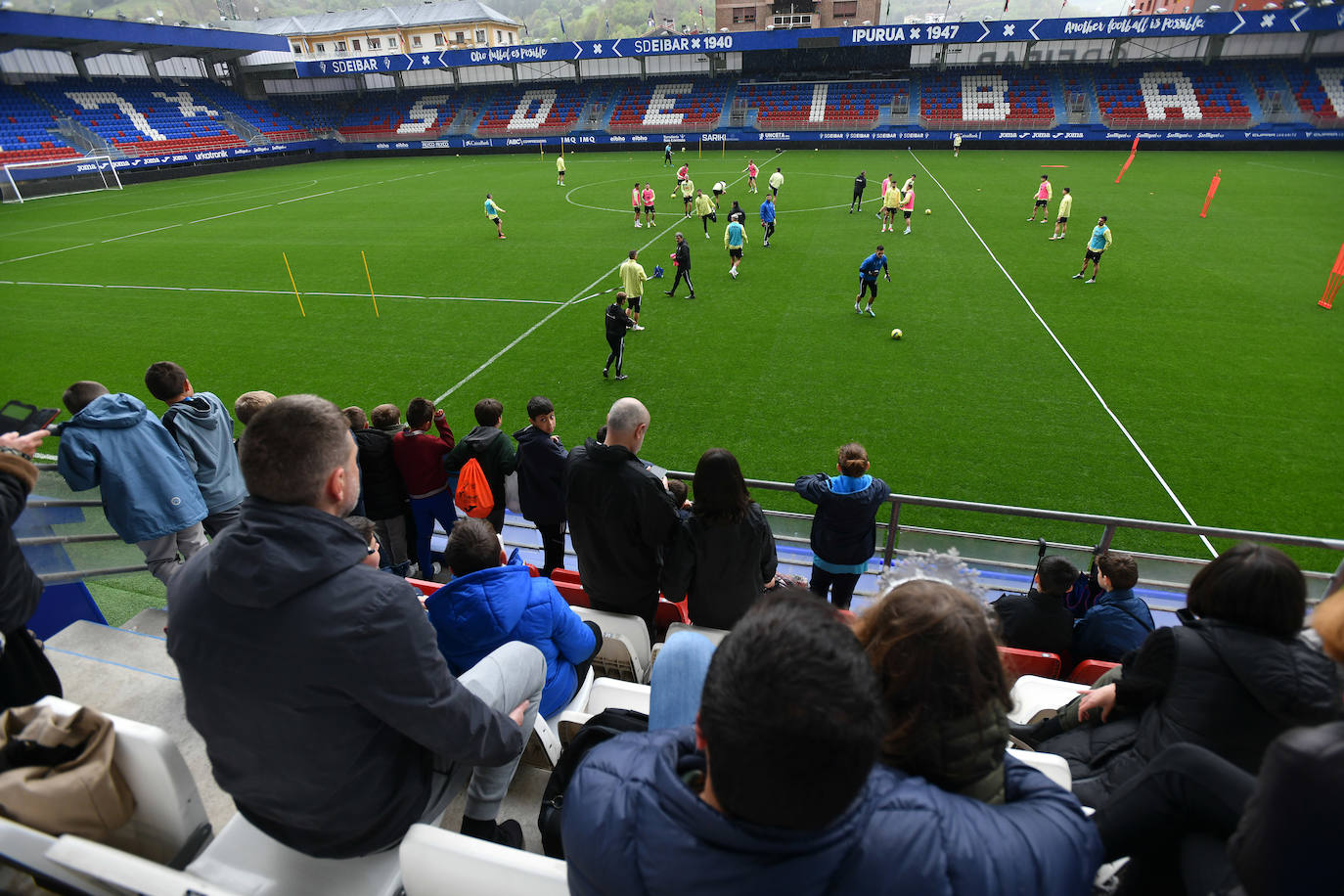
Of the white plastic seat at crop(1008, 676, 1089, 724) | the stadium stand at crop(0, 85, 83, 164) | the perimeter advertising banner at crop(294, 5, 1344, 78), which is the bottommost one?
the white plastic seat at crop(1008, 676, 1089, 724)

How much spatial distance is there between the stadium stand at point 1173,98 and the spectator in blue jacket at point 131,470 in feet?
157

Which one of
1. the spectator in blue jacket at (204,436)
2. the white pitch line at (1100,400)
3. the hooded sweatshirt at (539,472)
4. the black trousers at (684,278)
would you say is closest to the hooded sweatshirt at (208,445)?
the spectator in blue jacket at (204,436)

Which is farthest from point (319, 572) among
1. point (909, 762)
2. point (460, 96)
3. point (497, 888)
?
point (460, 96)

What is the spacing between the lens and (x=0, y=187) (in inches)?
1264

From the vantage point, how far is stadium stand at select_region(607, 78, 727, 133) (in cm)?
4622

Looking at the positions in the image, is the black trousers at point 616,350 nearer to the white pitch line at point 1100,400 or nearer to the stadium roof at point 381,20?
the white pitch line at point 1100,400

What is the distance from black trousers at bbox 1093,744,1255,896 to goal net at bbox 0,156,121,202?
A: 4707cm

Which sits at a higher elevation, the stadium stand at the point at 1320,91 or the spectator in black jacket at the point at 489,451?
the stadium stand at the point at 1320,91

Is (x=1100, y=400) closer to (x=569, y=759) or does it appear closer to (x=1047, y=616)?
(x=1047, y=616)

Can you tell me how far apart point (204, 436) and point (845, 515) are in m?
5.25

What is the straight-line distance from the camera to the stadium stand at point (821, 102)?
1711 inches

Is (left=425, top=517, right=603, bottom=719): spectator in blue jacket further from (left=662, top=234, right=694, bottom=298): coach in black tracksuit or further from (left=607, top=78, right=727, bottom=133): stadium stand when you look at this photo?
(left=607, top=78, right=727, bottom=133): stadium stand

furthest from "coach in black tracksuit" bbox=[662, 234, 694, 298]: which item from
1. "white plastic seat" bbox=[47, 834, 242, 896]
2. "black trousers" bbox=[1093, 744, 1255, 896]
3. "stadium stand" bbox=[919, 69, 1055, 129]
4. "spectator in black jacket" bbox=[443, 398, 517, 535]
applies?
"stadium stand" bbox=[919, 69, 1055, 129]

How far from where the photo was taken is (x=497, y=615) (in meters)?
2.94
